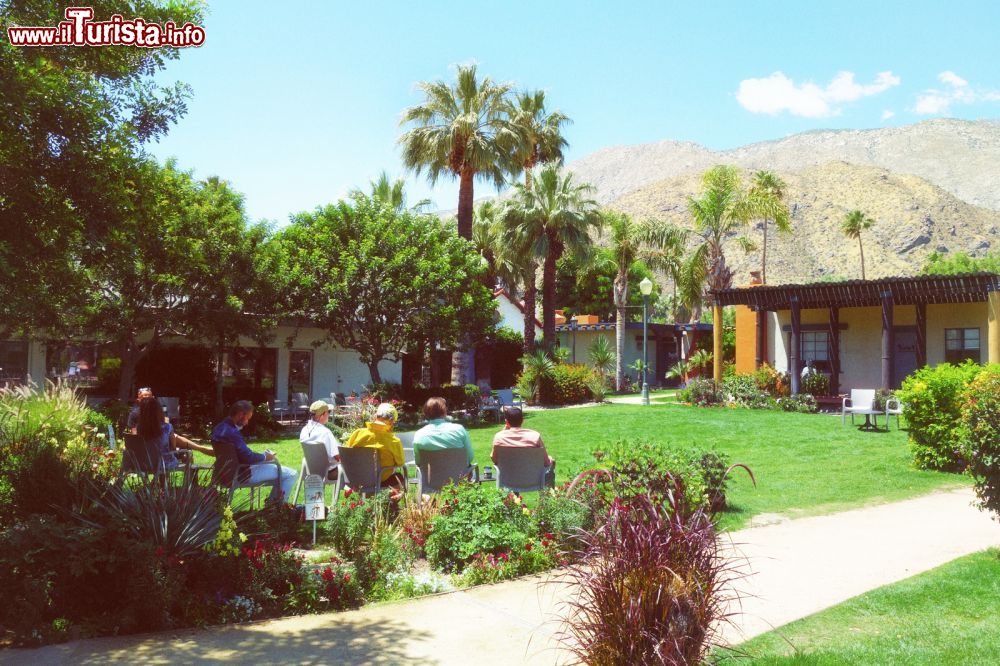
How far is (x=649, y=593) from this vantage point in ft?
10.9

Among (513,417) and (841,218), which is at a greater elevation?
(841,218)

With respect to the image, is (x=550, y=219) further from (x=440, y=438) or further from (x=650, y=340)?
(x=440, y=438)

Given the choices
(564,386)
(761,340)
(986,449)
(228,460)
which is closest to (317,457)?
(228,460)

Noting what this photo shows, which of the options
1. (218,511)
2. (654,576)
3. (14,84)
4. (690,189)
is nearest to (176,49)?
(14,84)

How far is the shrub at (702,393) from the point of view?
76.2 ft

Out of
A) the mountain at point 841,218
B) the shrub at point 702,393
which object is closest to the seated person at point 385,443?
the shrub at point 702,393

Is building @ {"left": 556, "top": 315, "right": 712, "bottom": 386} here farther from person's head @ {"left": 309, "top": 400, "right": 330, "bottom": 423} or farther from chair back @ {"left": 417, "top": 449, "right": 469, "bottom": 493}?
chair back @ {"left": 417, "top": 449, "right": 469, "bottom": 493}

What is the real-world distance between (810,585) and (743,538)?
1528 mm

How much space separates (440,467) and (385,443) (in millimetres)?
602

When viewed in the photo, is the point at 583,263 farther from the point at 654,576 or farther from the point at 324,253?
the point at 654,576

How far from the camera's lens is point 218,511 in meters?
5.46

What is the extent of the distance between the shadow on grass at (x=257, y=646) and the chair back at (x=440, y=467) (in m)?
2.81

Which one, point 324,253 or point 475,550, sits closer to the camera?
point 475,550

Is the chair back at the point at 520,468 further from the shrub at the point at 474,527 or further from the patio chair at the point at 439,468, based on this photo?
the shrub at the point at 474,527
